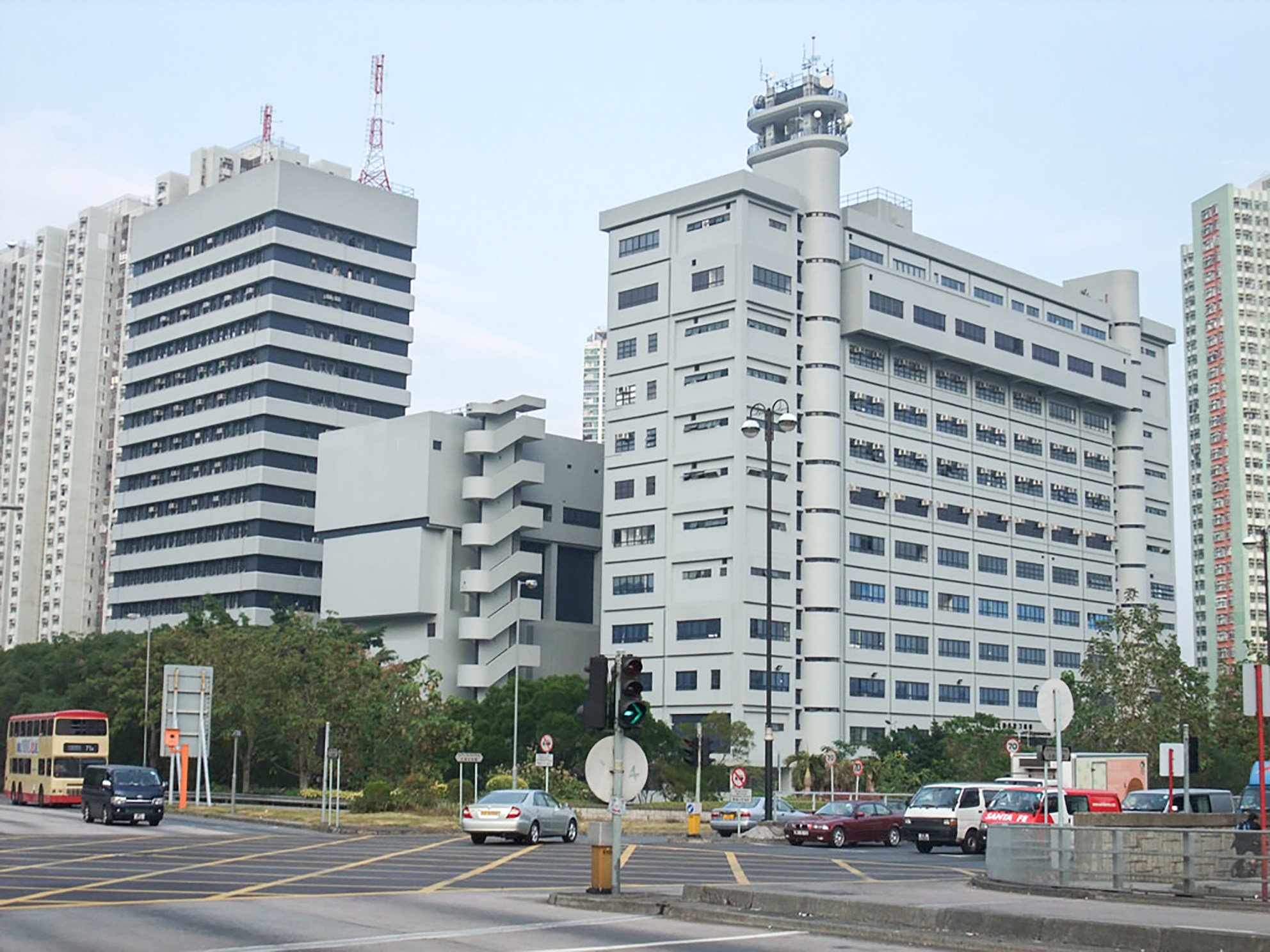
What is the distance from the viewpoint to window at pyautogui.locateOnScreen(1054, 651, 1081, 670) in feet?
380

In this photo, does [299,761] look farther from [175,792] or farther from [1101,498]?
[1101,498]

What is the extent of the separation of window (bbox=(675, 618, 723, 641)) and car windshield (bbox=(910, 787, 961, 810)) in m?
52.7

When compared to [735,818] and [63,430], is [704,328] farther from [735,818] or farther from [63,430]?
[63,430]

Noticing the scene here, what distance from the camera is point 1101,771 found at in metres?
51.1

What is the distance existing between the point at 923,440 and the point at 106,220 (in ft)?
410

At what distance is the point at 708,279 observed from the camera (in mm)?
98812

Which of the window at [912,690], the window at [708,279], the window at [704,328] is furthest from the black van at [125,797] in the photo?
the window at [912,690]

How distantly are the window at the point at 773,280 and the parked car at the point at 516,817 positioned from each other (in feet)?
203

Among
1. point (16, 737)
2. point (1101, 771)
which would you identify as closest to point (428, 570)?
point (16, 737)

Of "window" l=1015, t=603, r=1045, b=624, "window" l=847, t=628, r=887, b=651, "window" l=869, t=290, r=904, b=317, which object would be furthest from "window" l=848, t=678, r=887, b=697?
"window" l=869, t=290, r=904, b=317

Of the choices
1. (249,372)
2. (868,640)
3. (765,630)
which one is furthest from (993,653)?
(249,372)

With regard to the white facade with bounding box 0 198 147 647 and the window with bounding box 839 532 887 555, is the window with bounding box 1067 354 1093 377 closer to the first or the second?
the window with bounding box 839 532 887 555

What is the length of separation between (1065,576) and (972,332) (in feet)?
70.4

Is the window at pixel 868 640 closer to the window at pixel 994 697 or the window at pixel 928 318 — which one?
the window at pixel 994 697
